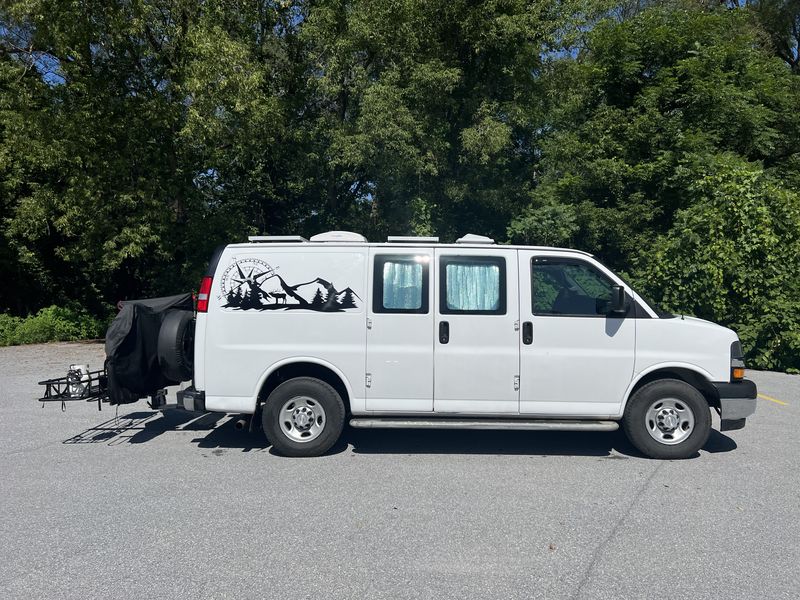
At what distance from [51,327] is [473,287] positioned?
15.0m

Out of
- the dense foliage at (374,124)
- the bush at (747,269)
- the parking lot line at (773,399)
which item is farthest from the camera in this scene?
the dense foliage at (374,124)

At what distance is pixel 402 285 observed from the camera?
6285 mm

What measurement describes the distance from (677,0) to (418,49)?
13.7 m

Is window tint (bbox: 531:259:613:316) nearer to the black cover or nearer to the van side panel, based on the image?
the van side panel

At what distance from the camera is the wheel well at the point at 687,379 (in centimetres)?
624

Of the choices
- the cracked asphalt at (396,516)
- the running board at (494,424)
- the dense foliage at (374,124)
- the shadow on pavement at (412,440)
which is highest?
the dense foliage at (374,124)

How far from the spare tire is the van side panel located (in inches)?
16.4

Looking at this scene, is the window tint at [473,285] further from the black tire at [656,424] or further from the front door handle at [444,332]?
the black tire at [656,424]

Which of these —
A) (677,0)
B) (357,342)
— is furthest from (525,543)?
(677,0)

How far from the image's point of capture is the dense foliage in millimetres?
14688

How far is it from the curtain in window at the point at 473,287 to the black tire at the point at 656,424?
1.74 metres

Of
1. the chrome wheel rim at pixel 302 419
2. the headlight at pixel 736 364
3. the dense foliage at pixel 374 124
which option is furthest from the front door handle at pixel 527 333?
the dense foliage at pixel 374 124

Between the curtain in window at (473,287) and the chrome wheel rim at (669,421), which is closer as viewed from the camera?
the chrome wheel rim at (669,421)

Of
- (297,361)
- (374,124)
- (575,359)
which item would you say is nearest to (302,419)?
(297,361)
